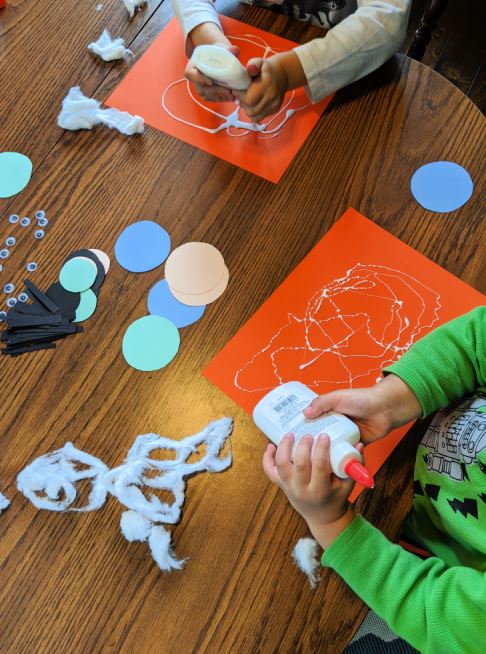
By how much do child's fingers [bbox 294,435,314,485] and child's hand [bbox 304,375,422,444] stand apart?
6 centimetres

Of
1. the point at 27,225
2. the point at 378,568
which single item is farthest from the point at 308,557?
the point at 27,225

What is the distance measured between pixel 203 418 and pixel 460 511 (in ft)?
1.00

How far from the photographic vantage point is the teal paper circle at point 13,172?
30.4 inches

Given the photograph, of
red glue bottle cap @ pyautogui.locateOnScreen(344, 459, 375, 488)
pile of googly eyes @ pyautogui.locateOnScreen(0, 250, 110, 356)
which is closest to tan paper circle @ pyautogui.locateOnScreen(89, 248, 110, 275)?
pile of googly eyes @ pyautogui.locateOnScreen(0, 250, 110, 356)

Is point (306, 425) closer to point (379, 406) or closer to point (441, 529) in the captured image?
point (379, 406)

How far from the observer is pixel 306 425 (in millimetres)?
559

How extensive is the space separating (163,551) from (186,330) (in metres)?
0.25

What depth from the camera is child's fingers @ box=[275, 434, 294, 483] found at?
21.5 inches

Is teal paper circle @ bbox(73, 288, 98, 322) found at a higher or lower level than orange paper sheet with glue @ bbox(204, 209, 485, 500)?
higher

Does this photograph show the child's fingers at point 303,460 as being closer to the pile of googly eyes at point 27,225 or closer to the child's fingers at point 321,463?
the child's fingers at point 321,463

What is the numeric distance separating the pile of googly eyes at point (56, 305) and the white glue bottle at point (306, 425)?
0.27 meters

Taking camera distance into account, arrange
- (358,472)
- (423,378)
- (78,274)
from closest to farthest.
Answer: (358,472)
(423,378)
(78,274)

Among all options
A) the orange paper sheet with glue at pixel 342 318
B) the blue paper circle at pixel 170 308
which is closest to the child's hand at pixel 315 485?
the orange paper sheet with glue at pixel 342 318

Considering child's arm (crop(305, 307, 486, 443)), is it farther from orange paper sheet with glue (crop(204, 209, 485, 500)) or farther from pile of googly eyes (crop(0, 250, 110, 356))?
pile of googly eyes (crop(0, 250, 110, 356))
